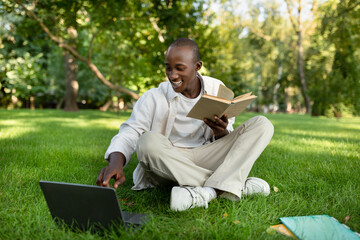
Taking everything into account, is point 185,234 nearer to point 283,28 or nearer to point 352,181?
point 352,181

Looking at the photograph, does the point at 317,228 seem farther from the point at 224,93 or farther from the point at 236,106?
the point at 224,93

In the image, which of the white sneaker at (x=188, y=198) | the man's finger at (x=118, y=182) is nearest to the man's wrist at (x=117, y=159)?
the man's finger at (x=118, y=182)

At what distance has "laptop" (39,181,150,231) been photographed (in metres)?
1.63

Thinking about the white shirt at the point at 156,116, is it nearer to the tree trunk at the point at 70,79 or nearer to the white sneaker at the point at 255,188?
the white sneaker at the point at 255,188

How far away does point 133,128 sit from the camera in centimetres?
247

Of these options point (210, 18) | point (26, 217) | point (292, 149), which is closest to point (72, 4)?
point (210, 18)

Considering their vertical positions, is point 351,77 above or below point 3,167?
above

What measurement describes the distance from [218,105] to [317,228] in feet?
3.31

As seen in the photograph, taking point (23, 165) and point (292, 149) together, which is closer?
point (23, 165)

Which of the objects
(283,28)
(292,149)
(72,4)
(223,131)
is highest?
(283,28)

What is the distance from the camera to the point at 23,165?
133 inches

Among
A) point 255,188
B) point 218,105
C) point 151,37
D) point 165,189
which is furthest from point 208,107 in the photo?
point 151,37

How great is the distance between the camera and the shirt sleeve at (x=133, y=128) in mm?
2227

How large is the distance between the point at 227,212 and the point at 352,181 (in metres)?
1.52
